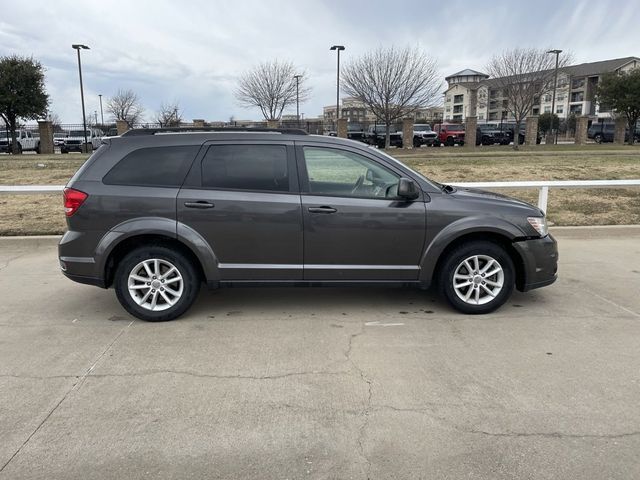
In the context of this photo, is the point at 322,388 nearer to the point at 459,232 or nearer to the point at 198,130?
the point at 459,232

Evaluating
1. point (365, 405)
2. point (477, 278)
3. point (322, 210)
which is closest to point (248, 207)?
point (322, 210)

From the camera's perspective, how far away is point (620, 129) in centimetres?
4222

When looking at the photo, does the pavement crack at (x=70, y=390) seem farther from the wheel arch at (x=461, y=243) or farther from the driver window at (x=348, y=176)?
the wheel arch at (x=461, y=243)

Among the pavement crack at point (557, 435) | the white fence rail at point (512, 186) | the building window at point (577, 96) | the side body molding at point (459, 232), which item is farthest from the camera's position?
the building window at point (577, 96)

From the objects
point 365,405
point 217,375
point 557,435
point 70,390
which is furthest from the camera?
point 217,375

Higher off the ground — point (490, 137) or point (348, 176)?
point (490, 137)

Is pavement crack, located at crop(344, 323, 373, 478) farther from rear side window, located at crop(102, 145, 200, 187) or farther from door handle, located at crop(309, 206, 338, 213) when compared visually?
rear side window, located at crop(102, 145, 200, 187)

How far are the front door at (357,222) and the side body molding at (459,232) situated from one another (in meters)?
0.08

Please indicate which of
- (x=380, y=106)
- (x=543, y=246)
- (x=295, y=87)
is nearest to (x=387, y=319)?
(x=543, y=246)

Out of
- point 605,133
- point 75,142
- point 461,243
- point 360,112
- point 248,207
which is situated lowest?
point 461,243

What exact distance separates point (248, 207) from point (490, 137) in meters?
37.7

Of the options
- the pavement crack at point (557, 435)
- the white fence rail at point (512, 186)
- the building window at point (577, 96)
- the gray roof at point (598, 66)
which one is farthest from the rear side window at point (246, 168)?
the building window at point (577, 96)

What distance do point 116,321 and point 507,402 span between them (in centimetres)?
349

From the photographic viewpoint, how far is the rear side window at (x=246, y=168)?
4.86 m
